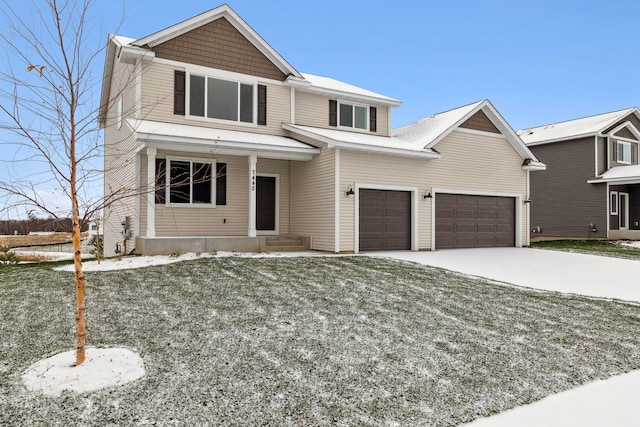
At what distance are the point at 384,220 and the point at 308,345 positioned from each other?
993 centimetres

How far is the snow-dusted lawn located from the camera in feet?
11.6

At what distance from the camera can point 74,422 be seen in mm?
3225

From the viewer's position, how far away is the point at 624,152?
25.4 m

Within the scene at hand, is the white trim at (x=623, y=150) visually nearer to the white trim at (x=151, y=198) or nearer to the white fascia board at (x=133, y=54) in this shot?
the white fascia board at (x=133, y=54)

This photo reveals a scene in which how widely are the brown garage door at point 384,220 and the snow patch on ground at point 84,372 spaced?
10.1 m

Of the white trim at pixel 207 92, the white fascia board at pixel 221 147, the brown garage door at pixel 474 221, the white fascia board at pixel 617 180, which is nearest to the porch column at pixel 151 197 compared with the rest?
the white fascia board at pixel 221 147

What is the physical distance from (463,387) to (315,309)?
2.66 metres

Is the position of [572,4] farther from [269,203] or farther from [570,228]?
[269,203]

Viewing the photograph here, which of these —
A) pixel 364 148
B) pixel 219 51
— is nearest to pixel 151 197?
pixel 219 51

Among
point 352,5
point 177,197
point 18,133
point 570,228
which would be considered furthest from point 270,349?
point 570,228

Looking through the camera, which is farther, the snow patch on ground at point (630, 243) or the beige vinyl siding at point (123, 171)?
the snow patch on ground at point (630, 243)

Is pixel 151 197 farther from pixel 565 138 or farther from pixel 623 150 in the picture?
pixel 623 150

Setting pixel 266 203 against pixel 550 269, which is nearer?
pixel 550 269

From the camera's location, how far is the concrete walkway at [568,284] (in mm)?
3664
